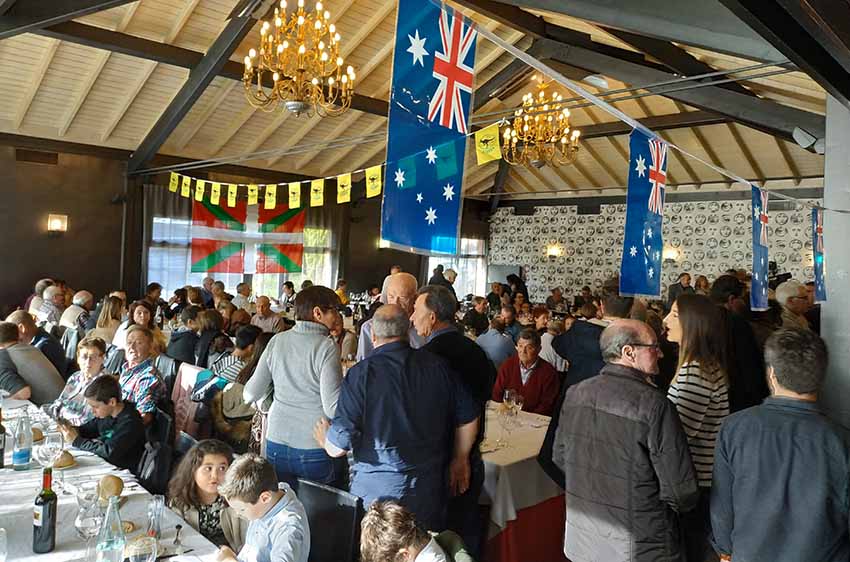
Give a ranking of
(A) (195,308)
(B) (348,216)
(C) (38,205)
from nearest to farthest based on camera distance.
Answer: (A) (195,308), (C) (38,205), (B) (348,216)

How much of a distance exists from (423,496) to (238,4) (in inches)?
287

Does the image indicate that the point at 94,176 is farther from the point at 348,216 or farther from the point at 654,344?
the point at 654,344

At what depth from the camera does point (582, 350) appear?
3068mm

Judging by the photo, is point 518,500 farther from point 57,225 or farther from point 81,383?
point 57,225

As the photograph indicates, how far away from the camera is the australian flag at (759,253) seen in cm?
518

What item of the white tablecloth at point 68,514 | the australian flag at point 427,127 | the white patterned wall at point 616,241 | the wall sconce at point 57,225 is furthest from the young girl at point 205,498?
the white patterned wall at point 616,241

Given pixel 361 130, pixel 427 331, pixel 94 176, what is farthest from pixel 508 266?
pixel 427 331

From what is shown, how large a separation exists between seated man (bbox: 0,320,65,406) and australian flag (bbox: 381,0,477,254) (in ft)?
11.4

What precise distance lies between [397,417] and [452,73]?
1.36 metres

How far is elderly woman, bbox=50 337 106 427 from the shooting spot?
3732mm

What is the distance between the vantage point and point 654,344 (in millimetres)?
2301

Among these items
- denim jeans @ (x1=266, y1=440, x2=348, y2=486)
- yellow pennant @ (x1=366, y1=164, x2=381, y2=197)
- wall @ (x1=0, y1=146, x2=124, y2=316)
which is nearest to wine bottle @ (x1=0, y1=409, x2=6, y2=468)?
denim jeans @ (x1=266, y1=440, x2=348, y2=486)

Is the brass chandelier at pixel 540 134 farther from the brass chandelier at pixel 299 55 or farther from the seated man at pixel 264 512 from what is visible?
the seated man at pixel 264 512

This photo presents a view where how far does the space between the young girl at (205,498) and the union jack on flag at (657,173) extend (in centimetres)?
337
